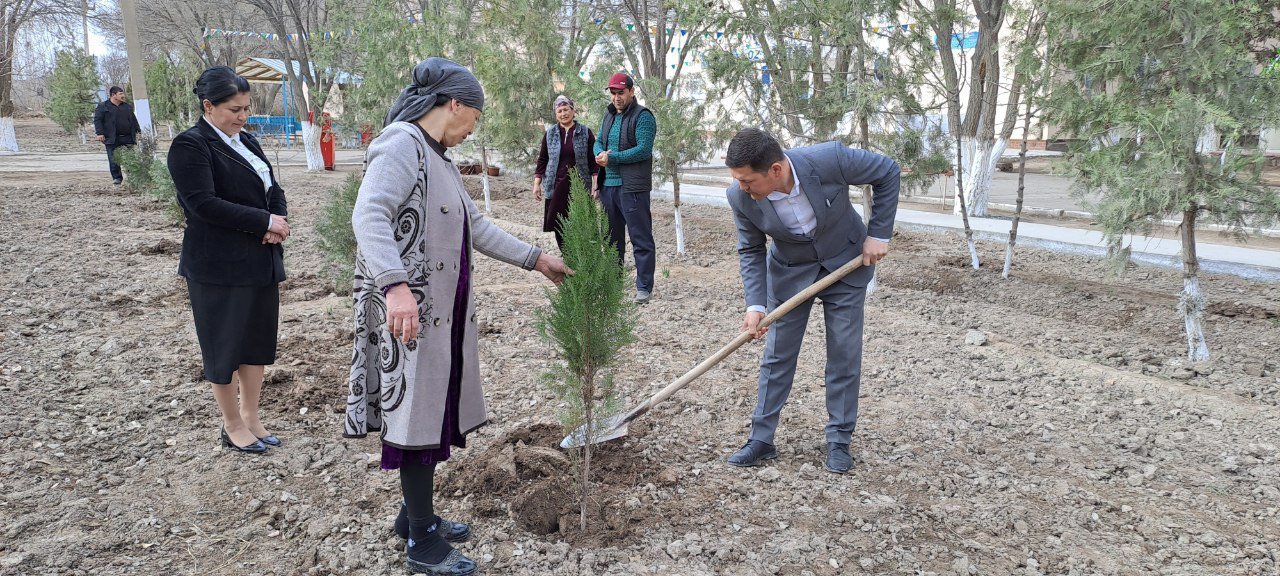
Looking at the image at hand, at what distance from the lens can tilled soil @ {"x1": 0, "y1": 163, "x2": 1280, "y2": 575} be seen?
2.98m

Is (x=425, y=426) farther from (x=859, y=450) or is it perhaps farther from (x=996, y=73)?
(x=996, y=73)

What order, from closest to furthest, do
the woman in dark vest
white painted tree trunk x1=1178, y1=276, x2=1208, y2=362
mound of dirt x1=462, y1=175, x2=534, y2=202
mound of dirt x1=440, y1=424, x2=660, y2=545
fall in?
mound of dirt x1=440, y1=424, x2=660, y2=545 < white painted tree trunk x1=1178, y1=276, x2=1208, y2=362 < the woman in dark vest < mound of dirt x1=462, y1=175, x2=534, y2=202

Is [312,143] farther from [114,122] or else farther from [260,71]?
[260,71]

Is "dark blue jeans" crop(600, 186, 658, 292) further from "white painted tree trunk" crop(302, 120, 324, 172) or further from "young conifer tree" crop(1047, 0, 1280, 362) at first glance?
"white painted tree trunk" crop(302, 120, 324, 172)

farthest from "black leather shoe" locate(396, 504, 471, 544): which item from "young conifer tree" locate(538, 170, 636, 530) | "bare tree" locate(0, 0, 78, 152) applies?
"bare tree" locate(0, 0, 78, 152)

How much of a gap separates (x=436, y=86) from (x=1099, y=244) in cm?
768

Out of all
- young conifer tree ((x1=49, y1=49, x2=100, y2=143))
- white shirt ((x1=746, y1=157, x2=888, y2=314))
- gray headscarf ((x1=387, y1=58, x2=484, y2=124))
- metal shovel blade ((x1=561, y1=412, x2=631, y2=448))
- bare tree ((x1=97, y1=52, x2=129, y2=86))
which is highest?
bare tree ((x1=97, y1=52, x2=129, y2=86))

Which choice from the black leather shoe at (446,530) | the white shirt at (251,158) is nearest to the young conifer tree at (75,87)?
the white shirt at (251,158)

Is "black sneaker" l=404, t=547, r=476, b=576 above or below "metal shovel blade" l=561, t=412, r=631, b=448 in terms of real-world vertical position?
below

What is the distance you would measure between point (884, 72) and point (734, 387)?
136 inches

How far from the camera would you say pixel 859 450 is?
151 inches

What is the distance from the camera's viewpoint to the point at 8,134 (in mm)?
24891

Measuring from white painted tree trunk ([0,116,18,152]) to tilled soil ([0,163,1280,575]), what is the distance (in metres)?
23.3

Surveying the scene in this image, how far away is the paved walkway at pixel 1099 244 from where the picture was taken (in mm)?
7320
